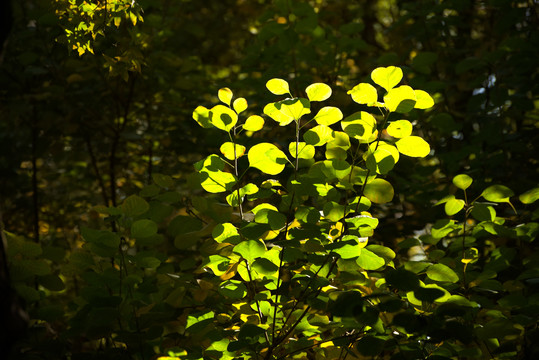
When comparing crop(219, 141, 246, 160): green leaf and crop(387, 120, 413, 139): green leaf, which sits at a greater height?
crop(219, 141, 246, 160): green leaf

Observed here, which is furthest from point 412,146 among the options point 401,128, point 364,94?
point 364,94

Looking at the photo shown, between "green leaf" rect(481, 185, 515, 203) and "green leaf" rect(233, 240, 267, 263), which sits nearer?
"green leaf" rect(233, 240, 267, 263)

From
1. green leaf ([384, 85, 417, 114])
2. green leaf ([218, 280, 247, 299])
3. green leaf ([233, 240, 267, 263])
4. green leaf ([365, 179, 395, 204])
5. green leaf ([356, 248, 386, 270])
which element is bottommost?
green leaf ([218, 280, 247, 299])

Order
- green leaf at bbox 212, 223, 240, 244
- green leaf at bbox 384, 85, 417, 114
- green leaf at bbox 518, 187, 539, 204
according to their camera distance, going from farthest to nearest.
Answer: green leaf at bbox 518, 187, 539, 204
green leaf at bbox 212, 223, 240, 244
green leaf at bbox 384, 85, 417, 114

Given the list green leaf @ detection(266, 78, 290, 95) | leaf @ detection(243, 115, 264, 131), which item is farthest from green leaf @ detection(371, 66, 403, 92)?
leaf @ detection(243, 115, 264, 131)

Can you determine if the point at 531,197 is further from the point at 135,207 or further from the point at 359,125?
the point at 135,207

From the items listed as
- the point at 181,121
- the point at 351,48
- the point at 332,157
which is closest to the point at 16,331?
the point at 332,157

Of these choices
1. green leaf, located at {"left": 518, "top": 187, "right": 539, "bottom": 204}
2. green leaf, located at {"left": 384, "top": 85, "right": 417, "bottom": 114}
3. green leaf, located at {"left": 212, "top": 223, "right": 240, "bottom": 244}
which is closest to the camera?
green leaf, located at {"left": 384, "top": 85, "right": 417, "bottom": 114}

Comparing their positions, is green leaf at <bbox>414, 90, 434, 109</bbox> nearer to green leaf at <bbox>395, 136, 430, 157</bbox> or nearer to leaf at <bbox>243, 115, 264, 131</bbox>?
green leaf at <bbox>395, 136, 430, 157</bbox>

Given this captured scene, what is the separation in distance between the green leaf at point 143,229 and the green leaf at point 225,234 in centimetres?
19

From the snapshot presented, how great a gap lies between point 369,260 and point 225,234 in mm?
414

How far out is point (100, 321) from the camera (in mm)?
1410

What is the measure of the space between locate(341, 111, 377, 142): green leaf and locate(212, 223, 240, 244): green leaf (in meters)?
0.43

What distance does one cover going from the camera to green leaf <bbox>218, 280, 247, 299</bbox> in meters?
1.50
